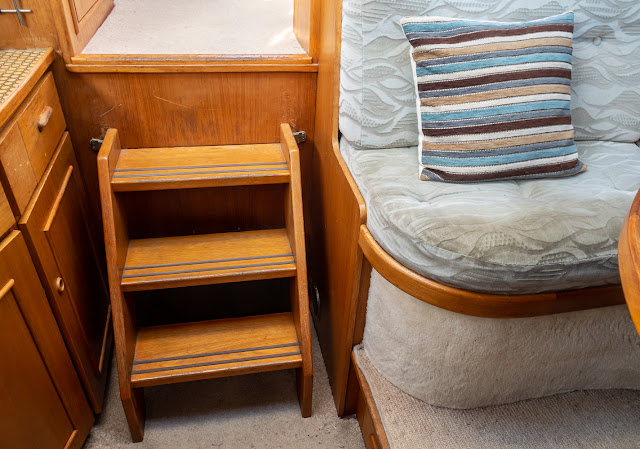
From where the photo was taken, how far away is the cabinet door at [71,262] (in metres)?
0.96

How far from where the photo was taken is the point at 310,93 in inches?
50.9

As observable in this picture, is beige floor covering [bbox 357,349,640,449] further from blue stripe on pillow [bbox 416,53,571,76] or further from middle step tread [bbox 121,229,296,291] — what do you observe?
blue stripe on pillow [bbox 416,53,571,76]

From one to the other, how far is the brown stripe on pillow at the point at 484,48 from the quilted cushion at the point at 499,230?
0.86 ft

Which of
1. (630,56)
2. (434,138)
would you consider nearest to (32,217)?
(434,138)

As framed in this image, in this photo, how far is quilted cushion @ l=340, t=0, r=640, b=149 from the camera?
103 centimetres

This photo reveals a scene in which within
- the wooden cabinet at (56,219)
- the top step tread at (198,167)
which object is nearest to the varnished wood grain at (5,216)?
the wooden cabinet at (56,219)

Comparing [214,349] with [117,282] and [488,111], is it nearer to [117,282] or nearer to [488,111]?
[117,282]

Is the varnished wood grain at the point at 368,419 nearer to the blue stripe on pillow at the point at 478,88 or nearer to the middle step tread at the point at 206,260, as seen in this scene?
the middle step tread at the point at 206,260

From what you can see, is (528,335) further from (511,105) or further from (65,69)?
(65,69)

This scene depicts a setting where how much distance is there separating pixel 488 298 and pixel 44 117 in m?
1.01

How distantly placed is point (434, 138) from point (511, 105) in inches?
7.0

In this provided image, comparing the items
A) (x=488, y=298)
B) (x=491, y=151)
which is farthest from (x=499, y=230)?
(x=491, y=151)

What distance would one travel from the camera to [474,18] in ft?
3.50

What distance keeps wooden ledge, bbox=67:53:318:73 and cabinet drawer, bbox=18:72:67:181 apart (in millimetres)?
97
